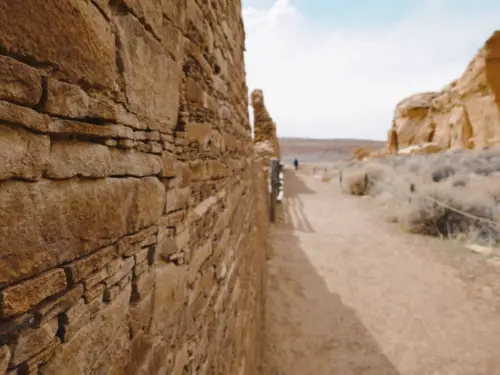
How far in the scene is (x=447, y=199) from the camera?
785 centimetres

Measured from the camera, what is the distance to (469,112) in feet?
61.5

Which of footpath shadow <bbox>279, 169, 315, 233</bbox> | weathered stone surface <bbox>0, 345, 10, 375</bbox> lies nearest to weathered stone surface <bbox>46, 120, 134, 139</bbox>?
weathered stone surface <bbox>0, 345, 10, 375</bbox>


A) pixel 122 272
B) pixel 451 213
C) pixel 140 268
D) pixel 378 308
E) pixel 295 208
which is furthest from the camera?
pixel 295 208

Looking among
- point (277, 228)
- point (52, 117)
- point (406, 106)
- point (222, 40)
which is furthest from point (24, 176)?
point (406, 106)

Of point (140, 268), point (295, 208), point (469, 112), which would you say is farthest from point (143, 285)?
point (469, 112)

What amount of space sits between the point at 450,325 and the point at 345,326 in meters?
1.36

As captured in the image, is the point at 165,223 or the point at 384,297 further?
the point at 384,297

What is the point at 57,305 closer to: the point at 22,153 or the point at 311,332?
the point at 22,153

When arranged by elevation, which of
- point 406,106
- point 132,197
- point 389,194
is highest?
point 406,106

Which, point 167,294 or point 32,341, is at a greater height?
point 32,341

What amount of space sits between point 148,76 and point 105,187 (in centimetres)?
39

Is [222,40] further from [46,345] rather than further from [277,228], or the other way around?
[277,228]

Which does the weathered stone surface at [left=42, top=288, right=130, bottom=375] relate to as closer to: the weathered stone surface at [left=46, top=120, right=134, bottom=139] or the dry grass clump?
the weathered stone surface at [left=46, top=120, right=134, bottom=139]

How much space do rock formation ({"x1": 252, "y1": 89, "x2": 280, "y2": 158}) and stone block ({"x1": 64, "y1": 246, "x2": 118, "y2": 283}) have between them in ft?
40.0
